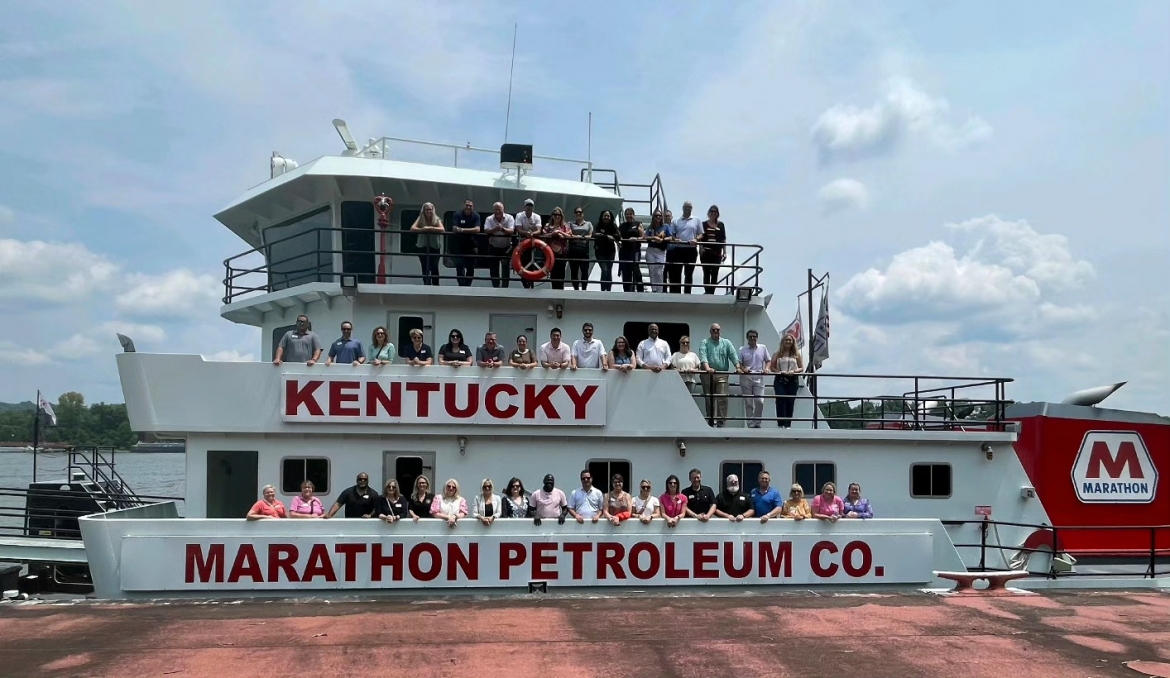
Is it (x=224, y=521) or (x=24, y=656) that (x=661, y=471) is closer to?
(x=224, y=521)

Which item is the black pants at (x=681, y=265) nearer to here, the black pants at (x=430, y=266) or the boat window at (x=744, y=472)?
the boat window at (x=744, y=472)

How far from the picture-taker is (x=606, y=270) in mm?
12844

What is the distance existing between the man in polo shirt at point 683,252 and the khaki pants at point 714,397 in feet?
5.16

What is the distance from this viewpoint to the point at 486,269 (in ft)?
43.8

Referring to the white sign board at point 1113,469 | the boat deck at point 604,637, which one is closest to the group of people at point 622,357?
the boat deck at point 604,637

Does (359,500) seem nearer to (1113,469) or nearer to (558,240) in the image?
(558,240)

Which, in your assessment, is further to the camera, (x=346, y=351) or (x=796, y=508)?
(x=346, y=351)

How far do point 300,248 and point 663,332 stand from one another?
5.85 m

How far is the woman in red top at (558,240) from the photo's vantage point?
1201 cm

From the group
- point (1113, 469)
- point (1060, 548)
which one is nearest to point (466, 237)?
point (1060, 548)

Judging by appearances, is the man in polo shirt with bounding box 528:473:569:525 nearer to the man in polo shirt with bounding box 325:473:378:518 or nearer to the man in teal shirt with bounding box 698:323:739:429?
the man in polo shirt with bounding box 325:473:378:518

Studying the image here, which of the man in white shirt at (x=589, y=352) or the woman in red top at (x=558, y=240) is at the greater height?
the woman in red top at (x=558, y=240)

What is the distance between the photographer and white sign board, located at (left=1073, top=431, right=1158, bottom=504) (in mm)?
12836

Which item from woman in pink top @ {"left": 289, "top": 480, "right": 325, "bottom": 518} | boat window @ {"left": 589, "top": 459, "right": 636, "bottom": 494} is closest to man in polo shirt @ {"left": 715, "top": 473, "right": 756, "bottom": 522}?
boat window @ {"left": 589, "top": 459, "right": 636, "bottom": 494}
